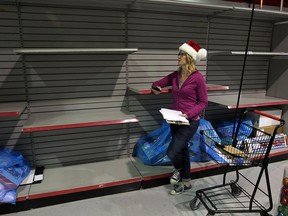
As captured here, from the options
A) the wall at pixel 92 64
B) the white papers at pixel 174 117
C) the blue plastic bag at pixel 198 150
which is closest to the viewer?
the white papers at pixel 174 117

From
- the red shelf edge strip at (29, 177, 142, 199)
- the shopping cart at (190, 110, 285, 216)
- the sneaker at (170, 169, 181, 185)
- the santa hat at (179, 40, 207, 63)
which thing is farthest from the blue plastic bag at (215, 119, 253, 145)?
the red shelf edge strip at (29, 177, 142, 199)

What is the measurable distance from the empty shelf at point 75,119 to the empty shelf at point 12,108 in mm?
165

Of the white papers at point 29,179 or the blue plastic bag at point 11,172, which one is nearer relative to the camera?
the blue plastic bag at point 11,172

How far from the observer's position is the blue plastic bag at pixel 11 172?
219 centimetres

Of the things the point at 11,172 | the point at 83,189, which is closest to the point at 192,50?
the point at 83,189

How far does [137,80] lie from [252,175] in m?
2.02

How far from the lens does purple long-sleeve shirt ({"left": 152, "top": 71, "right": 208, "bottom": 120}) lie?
2.29 metres

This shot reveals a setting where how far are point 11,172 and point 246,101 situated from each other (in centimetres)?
312

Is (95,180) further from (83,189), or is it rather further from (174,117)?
(174,117)

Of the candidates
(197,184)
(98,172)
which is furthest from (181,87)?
(98,172)

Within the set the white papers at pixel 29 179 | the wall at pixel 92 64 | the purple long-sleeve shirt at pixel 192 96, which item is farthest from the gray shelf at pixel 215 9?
the white papers at pixel 29 179

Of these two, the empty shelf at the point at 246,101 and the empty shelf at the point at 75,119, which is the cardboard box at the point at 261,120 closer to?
the empty shelf at the point at 246,101

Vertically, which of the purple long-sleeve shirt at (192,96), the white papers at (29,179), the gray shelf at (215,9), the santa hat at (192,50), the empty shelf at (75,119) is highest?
the gray shelf at (215,9)

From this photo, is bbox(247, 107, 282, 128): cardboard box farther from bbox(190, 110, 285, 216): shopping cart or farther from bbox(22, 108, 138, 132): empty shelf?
bbox(22, 108, 138, 132): empty shelf
